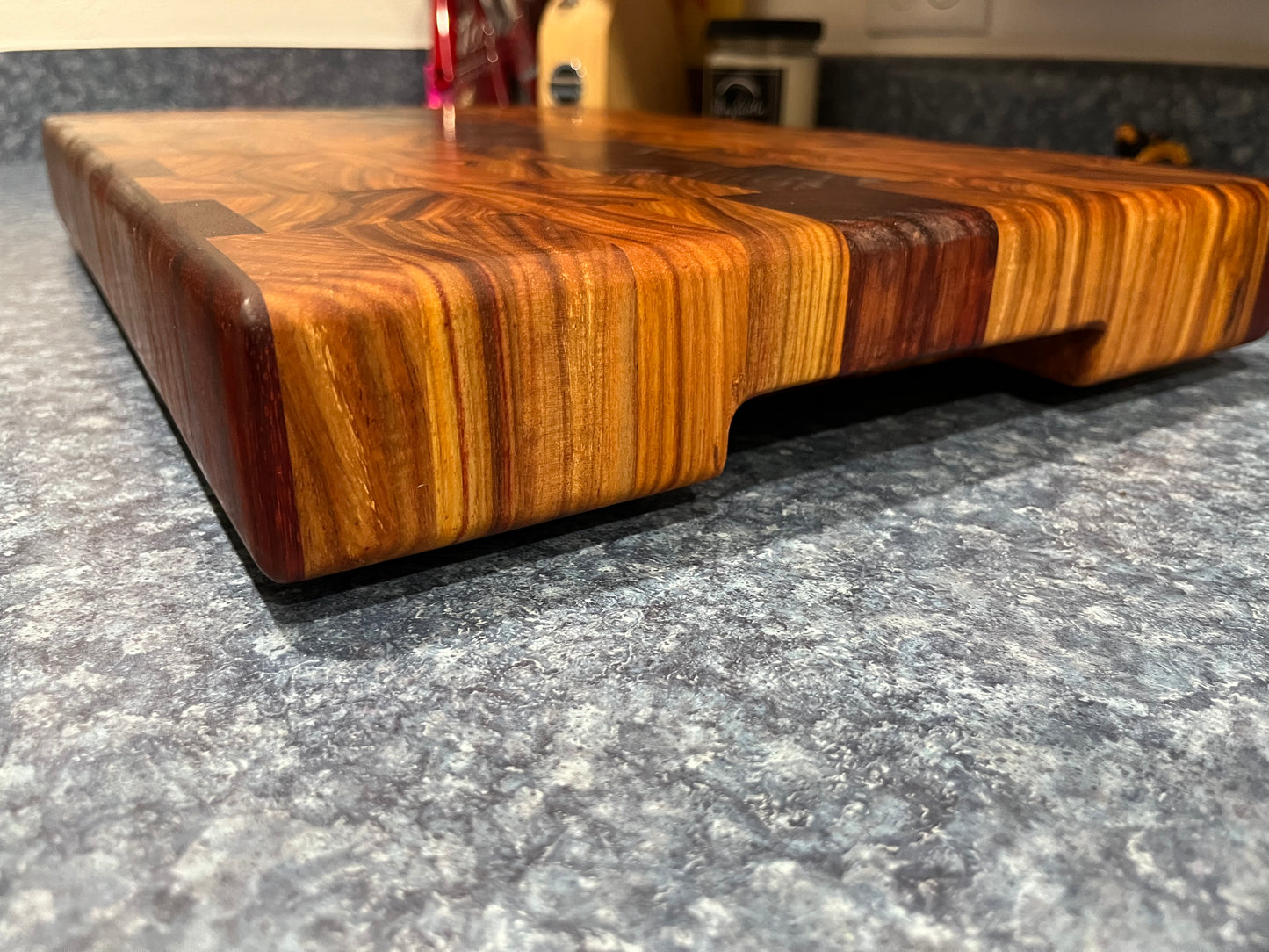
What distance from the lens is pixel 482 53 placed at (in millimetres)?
1858

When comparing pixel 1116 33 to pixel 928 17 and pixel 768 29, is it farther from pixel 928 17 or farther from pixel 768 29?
pixel 768 29

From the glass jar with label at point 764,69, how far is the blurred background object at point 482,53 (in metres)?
0.53

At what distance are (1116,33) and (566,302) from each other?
3.32 feet

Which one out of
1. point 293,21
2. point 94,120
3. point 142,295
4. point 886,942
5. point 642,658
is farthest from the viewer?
point 293,21

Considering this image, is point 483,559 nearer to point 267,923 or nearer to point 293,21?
point 267,923

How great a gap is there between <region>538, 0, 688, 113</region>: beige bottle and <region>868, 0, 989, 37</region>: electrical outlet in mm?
332

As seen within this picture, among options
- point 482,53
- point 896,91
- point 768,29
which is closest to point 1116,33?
point 896,91

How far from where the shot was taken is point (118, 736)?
1.04ft

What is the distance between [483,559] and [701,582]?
0.09 metres

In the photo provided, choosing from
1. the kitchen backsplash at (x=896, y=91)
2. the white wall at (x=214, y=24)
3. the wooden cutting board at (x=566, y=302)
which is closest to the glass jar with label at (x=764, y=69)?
the kitchen backsplash at (x=896, y=91)

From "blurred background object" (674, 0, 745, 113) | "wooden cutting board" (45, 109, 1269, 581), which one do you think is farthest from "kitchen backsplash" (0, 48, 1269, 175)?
"wooden cutting board" (45, 109, 1269, 581)

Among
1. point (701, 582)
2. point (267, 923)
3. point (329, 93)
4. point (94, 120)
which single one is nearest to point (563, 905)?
point (267, 923)

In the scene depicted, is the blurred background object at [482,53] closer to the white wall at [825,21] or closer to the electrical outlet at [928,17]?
the white wall at [825,21]

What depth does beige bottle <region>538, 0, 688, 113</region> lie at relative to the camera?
146 cm
